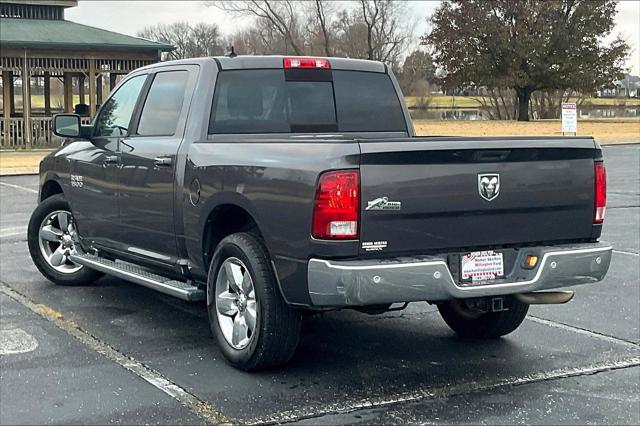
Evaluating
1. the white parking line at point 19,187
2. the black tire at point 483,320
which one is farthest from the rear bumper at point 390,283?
the white parking line at point 19,187

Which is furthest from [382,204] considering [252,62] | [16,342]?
[16,342]

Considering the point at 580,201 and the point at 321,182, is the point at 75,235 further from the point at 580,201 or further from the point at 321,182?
the point at 580,201

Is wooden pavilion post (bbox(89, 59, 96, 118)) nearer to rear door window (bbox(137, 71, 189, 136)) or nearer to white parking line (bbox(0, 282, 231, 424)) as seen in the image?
white parking line (bbox(0, 282, 231, 424))

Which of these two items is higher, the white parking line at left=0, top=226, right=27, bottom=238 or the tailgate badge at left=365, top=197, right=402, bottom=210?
the tailgate badge at left=365, top=197, right=402, bottom=210

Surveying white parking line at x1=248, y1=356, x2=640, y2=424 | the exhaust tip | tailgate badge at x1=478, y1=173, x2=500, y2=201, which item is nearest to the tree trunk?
white parking line at x1=248, y1=356, x2=640, y2=424

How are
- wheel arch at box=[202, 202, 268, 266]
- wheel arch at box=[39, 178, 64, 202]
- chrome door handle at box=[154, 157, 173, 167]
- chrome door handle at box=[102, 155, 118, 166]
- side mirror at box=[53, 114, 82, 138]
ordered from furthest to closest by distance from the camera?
wheel arch at box=[39, 178, 64, 202] → side mirror at box=[53, 114, 82, 138] → chrome door handle at box=[102, 155, 118, 166] → chrome door handle at box=[154, 157, 173, 167] → wheel arch at box=[202, 202, 268, 266]

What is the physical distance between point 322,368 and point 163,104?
237 cm

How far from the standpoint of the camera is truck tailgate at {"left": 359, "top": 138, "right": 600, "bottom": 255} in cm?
485

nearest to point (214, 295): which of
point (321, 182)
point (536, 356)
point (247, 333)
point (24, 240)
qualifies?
point (247, 333)

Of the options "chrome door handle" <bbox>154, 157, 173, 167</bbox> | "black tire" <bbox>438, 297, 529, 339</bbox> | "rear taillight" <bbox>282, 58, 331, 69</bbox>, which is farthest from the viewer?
"rear taillight" <bbox>282, 58, 331, 69</bbox>

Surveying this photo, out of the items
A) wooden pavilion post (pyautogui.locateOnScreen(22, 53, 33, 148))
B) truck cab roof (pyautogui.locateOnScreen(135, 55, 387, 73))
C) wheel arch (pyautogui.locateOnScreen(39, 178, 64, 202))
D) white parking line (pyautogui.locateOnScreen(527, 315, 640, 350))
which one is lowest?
white parking line (pyautogui.locateOnScreen(527, 315, 640, 350))

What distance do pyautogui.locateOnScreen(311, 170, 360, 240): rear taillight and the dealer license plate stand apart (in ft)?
2.38

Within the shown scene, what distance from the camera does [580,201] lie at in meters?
5.49

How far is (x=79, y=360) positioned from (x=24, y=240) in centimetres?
547
